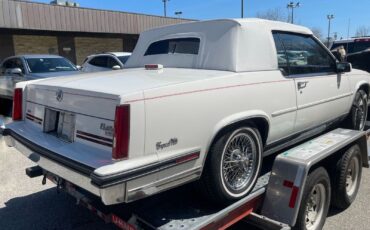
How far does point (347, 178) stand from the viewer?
4270mm

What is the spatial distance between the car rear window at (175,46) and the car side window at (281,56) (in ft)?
2.72

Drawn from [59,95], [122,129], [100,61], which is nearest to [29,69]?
[100,61]

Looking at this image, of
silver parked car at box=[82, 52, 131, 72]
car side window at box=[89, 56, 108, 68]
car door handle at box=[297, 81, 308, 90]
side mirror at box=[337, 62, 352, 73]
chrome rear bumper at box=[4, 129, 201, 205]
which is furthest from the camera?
car side window at box=[89, 56, 108, 68]

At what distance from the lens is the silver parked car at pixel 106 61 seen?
11.9m

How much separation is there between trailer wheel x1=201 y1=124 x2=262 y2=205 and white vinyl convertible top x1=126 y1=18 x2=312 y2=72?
63cm

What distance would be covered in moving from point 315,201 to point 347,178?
841 millimetres

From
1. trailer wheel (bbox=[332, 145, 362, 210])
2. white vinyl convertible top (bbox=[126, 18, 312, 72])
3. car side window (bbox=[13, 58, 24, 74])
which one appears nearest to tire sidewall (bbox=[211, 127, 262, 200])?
white vinyl convertible top (bbox=[126, 18, 312, 72])

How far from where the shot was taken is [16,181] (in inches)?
207

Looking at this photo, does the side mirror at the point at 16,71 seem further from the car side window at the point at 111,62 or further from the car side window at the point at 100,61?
the car side window at the point at 100,61

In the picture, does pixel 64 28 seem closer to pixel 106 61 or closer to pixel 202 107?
pixel 106 61

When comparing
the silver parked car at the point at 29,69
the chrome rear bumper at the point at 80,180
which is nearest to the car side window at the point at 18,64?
the silver parked car at the point at 29,69

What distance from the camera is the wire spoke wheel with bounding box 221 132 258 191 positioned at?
10.3 ft

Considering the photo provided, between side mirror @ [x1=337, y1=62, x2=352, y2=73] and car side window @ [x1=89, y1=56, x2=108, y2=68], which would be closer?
side mirror @ [x1=337, y1=62, x2=352, y2=73]

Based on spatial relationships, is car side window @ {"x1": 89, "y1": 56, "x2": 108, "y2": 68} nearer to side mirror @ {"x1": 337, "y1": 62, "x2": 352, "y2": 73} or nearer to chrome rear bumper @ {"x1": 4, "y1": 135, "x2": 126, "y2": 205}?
side mirror @ {"x1": 337, "y1": 62, "x2": 352, "y2": 73}
